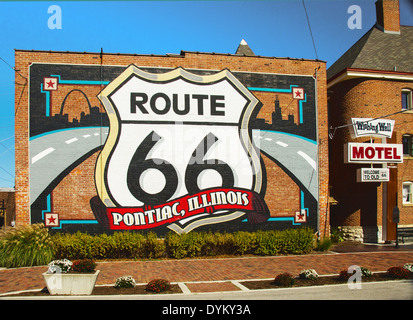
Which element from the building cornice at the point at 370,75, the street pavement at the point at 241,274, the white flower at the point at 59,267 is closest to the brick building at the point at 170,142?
the street pavement at the point at 241,274

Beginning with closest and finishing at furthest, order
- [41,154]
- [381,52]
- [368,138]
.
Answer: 1. [41,154]
2. [368,138]
3. [381,52]

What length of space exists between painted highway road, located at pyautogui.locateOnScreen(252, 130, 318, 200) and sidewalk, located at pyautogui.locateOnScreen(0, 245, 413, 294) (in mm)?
3619

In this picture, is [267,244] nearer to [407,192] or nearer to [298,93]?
[298,93]

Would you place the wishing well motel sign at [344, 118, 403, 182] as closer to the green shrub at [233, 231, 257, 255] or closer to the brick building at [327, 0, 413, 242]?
the brick building at [327, 0, 413, 242]

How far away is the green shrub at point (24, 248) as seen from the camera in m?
12.7

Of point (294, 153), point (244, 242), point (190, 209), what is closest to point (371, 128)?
point (294, 153)

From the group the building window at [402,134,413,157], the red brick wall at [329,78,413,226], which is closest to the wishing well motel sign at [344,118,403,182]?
the red brick wall at [329,78,413,226]

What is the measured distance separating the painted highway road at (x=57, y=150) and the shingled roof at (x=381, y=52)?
1444cm

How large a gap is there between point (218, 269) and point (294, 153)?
7308mm

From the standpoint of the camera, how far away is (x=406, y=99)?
826 inches

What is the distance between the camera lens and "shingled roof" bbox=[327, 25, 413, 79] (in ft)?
70.1

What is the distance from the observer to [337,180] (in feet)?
68.9

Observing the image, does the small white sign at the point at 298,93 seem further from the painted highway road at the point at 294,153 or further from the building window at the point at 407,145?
the building window at the point at 407,145
